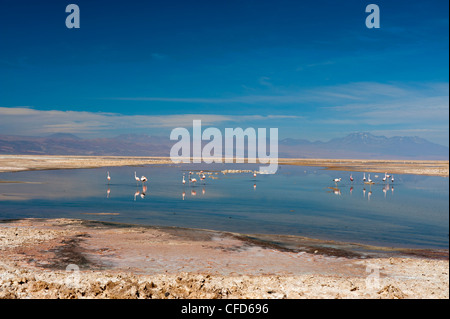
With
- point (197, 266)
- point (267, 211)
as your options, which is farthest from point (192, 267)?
point (267, 211)

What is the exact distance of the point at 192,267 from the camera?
11.3 meters

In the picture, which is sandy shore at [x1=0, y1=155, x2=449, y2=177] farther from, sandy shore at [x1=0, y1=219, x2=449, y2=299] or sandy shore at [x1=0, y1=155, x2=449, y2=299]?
sandy shore at [x1=0, y1=219, x2=449, y2=299]

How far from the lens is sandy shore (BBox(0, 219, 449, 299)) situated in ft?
28.9

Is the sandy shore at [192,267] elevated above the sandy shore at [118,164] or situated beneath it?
situated beneath

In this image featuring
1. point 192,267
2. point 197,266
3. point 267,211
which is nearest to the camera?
point 192,267

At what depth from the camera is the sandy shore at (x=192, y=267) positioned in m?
8.82

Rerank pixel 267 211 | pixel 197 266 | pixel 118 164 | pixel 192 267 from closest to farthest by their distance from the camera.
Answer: pixel 192 267 < pixel 197 266 < pixel 267 211 < pixel 118 164

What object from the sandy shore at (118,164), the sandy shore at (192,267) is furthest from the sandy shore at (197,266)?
the sandy shore at (118,164)

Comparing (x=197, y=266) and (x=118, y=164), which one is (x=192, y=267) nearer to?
(x=197, y=266)

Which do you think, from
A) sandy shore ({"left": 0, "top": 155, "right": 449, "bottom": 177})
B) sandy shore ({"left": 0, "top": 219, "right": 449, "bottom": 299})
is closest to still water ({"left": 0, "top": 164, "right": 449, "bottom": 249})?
sandy shore ({"left": 0, "top": 219, "right": 449, "bottom": 299})

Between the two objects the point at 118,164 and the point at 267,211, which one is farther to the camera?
the point at 118,164

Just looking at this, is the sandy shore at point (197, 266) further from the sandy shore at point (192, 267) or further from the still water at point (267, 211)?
the still water at point (267, 211)
